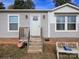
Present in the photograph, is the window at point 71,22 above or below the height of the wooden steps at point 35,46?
above

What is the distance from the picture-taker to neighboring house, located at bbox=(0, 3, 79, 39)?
70.5 feet

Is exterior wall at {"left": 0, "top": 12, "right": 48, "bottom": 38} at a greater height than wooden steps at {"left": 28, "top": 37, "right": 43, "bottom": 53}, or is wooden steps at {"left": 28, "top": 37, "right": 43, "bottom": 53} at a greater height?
exterior wall at {"left": 0, "top": 12, "right": 48, "bottom": 38}

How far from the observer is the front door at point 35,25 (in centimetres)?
2128

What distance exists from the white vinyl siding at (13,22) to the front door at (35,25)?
5.04ft

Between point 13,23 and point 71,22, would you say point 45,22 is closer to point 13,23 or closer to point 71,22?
point 71,22

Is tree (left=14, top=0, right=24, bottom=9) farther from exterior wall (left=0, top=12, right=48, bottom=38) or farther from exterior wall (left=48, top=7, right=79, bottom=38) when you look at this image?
exterior wall (left=48, top=7, right=79, bottom=38)

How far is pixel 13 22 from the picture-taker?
2172 cm

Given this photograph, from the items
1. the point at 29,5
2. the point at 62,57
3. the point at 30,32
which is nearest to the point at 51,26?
the point at 30,32

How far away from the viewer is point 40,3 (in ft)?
177

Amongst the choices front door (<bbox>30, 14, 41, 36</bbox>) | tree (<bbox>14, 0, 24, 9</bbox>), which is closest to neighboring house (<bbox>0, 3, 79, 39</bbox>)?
front door (<bbox>30, 14, 41, 36</bbox>)

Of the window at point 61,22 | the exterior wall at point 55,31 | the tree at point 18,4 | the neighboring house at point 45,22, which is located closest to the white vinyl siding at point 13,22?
the neighboring house at point 45,22

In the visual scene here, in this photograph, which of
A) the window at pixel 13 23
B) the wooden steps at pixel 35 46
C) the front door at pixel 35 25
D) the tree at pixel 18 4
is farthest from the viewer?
the tree at pixel 18 4

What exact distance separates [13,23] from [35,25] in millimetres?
2347

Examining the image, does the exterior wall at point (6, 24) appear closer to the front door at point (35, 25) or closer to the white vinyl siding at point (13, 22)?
the white vinyl siding at point (13, 22)
